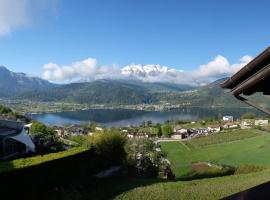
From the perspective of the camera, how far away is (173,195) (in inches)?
671

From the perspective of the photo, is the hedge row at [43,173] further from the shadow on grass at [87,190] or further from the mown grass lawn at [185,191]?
the mown grass lawn at [185,191]

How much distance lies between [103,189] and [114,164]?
1098cm

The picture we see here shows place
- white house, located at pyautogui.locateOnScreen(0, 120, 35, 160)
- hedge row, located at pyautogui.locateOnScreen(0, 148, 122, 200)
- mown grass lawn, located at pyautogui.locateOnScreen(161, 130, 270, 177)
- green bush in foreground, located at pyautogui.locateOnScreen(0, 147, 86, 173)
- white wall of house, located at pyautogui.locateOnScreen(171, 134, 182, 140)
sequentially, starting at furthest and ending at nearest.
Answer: white wall of house, located at pyautogui.locateOnScreen(171, 134, 182, 140) → mown grass lawn, located at pyautogui.locateOnScreen(161, 130, 270, 177) → white house, located at pyautogui.locateOnScreen(0, 120, 35, 160) → green bush in foreground, located at pyautogui.locateOnScreen(0, 147, 86, 173) → hedge row, located at pyautogui.locateOnScreen(0, 148, 122, 200)

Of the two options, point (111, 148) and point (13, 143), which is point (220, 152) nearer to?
point (111, 148)

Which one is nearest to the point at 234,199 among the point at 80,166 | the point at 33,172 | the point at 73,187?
the point at 33,172

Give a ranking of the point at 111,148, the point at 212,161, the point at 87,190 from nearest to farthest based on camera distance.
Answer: the point at 87,190 → the point at 111,148 → the point at 212,161

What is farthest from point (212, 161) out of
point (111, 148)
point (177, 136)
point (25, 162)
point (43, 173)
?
point (25, 162)

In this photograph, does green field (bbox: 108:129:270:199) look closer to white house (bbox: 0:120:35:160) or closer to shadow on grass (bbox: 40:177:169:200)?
shadow on grass (bbox: 40:177:169:200)

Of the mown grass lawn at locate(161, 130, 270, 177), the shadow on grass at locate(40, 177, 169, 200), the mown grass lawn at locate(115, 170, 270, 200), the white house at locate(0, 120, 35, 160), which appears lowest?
the mown grass lawn at locate(161, 130, 270, 177)

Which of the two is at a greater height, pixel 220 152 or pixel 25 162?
pixel 25 162

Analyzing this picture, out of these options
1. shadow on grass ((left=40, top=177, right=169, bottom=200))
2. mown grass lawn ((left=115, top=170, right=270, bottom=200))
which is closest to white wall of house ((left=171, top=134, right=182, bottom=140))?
shadow on grass ((left=40, top=177, right=169, bottom=200))

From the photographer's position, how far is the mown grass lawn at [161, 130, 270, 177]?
6222 centimetres

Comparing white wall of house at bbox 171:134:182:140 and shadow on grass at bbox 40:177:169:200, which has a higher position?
shadow on grass at bbox 40:177:169:200

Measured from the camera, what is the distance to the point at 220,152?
A: 76.7 m
